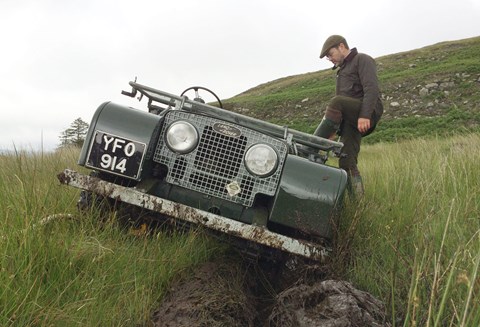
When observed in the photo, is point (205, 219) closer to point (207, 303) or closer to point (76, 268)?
point (207, 303)

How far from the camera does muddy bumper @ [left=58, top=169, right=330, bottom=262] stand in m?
2.07

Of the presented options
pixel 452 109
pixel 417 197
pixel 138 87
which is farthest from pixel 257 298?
pixel 452 109

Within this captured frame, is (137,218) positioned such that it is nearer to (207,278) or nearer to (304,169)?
(207,278)

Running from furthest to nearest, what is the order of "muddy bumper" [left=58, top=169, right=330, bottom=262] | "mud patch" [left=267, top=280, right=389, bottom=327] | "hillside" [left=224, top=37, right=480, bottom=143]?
"hillside" [left=224, top=37, right=480, bottom=143] < "muddy bumper" [left=58, top=169, right=330, bottom=262] < "mud patch" [left=267, top=280, right=389, bottom=327]

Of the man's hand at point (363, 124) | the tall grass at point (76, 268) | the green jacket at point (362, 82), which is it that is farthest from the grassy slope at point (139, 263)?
the green jacket at point (362, 82)

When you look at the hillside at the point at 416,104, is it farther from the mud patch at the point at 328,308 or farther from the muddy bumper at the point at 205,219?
the mud patch at the point at 328,308

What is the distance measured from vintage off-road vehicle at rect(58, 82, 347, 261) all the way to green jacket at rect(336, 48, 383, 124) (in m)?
1.42

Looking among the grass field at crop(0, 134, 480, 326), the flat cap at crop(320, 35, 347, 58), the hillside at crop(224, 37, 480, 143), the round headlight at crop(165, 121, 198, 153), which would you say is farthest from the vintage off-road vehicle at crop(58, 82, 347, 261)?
the hillside at crop(224, 37, 480, 143)

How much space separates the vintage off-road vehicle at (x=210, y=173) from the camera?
2.27m

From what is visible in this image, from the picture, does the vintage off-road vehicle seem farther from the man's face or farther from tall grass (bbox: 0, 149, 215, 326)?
the man's face

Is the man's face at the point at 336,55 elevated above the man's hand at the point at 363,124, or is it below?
above

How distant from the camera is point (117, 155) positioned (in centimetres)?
235

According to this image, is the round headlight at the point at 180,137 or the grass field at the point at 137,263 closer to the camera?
the grass field at the point at 137,263

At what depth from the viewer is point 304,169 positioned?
2369 mm
